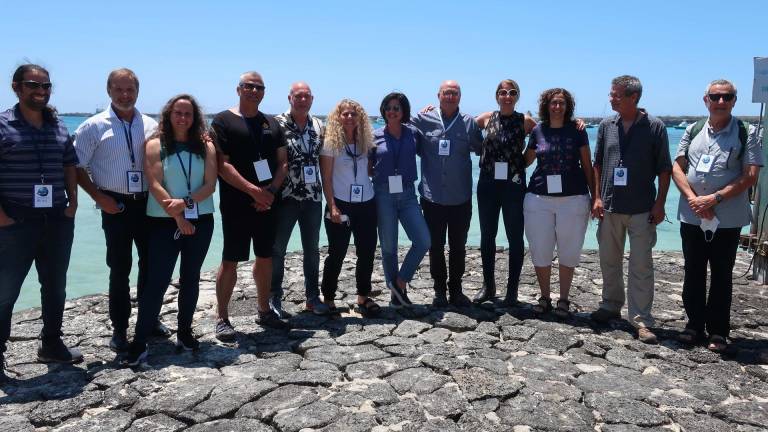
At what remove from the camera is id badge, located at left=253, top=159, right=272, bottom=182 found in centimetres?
475

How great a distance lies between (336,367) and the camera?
14.5 feet

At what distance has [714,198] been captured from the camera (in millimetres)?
4582

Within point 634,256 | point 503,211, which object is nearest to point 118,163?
point 503,211

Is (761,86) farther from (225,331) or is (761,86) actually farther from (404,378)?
(225,331)

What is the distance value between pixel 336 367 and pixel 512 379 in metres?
1.22

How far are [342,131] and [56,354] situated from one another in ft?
8.86

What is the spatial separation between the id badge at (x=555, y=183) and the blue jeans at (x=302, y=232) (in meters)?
1.95

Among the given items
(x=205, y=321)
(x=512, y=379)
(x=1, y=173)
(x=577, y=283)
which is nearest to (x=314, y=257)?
(x=205, y=321)

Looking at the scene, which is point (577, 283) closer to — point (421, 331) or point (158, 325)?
point (421, 331)

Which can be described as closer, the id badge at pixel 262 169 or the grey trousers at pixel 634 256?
the id badge at pixel 262 169

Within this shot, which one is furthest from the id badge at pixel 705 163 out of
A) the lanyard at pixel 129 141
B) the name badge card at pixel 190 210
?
the lanyard at pixel 129 141

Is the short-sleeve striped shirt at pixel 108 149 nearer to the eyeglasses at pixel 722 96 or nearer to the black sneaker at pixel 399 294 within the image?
the black sneaker at pixel 399 294

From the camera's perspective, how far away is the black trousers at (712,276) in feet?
15.6

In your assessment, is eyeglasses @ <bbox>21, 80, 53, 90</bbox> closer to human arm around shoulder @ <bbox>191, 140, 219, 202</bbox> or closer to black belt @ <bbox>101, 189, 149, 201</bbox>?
black belt @ <bbox>101, 189, 149, 201</bbox>
